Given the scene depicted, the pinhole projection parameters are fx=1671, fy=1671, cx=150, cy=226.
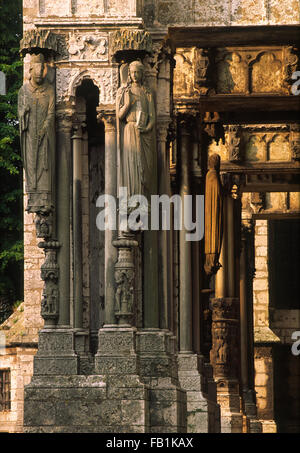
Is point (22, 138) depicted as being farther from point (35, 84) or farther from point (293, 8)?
point (293, 8)

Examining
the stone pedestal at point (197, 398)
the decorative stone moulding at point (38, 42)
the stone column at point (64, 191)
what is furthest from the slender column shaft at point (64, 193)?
the stone pedestal at point (197, 398)

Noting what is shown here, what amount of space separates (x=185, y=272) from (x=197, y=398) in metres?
2.69

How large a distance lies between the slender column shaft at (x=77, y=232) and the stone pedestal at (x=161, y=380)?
839mm

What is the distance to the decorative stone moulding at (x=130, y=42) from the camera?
2053cm

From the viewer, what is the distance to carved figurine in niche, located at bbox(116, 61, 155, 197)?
20484 mm

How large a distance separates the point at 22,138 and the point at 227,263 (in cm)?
1311

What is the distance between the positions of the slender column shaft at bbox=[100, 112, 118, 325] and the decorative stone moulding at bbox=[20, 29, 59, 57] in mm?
1066

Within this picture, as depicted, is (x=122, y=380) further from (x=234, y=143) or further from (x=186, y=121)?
(x=234, y=143)

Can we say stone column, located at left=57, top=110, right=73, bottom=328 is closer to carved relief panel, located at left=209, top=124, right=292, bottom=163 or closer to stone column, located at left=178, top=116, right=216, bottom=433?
stone column, located at left=178, top=116, right=216, bottom=433

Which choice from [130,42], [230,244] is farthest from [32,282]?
[230,244]

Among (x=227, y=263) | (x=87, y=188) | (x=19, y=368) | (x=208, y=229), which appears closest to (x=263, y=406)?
(x=227, y=263)

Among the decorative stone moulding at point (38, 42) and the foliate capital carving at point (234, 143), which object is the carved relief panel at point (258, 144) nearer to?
the foliate capital carving at point (234, 143)

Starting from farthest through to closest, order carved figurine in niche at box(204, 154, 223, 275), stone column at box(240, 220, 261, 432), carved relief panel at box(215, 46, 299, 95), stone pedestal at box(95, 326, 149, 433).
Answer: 1. stone column at box(240, 220, 261, 432)
2. carved figurine in niche at box(204, 154, 223, 275)
3. carved relief panel at box(215, 46, 299, 95)
4. stone pedestal at box(95, 326, 149, 433)

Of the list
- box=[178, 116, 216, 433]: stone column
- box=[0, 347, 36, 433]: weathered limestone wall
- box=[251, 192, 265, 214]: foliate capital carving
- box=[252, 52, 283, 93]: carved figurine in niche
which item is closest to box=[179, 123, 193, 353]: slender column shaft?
box=[178, 116, 216, 433]: stone column
